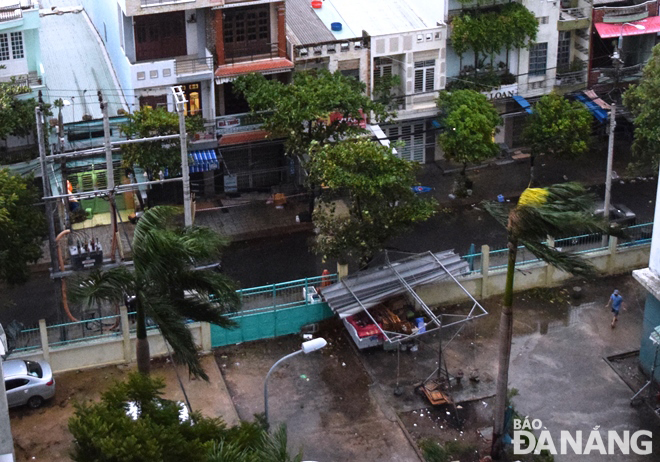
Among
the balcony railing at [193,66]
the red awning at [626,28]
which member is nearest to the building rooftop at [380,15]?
the balcony railing at [193,66]

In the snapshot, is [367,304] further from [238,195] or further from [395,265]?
[238,195]

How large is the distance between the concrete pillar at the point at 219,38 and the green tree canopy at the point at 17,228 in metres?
11.4

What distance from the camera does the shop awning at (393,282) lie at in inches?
1484

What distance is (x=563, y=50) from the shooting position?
173ft

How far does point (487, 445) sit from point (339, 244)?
370 inches

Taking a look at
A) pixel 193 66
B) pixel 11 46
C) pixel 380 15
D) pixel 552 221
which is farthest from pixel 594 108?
pixel 11 46

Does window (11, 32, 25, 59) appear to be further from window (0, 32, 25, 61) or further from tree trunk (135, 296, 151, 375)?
tree trunk (135, 296, 151, 375)

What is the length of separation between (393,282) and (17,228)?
13318 millimetres

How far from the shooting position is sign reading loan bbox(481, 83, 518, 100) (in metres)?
50.9

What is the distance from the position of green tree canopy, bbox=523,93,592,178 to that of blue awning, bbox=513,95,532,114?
2.94 feet

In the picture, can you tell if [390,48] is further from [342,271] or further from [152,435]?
[152,435]

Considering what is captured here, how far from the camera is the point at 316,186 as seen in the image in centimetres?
4672

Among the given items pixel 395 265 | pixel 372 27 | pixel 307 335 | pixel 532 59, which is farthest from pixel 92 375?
pixel 532 59

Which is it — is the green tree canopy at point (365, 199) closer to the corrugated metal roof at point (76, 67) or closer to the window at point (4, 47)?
the corrugated metal roof at point (76, 67)
